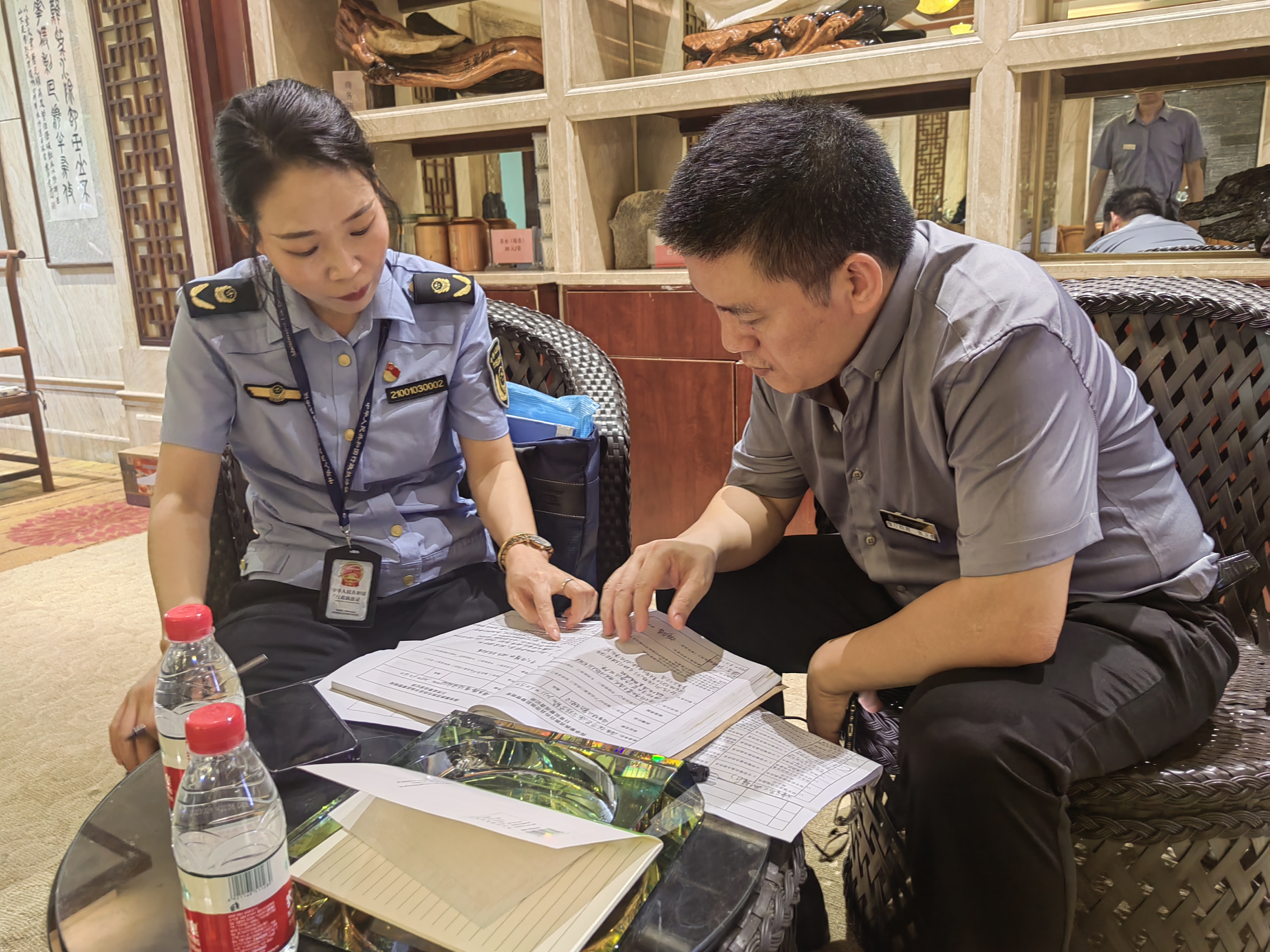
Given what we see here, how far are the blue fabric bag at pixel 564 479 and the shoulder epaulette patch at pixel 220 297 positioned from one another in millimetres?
438

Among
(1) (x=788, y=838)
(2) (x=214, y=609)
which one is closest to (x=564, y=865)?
(1) (x=788, y=838)

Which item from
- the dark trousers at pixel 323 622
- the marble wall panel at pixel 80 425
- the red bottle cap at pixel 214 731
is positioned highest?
the red bottle cap at pixel 214 731

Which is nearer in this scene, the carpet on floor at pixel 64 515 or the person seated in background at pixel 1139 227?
the person seated in background at pixel 1139 227

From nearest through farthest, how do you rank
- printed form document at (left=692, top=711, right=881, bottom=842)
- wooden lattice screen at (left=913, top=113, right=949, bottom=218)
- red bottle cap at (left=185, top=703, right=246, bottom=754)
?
red bottle cap at (left=185, top=703, right=246, bottom=754), printed form document at (left=692, top=711, right=881, bottom=842), wooden lattice screen at (left=913, top=113, right=949, bottom=218)

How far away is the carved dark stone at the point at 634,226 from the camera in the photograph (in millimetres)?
2697

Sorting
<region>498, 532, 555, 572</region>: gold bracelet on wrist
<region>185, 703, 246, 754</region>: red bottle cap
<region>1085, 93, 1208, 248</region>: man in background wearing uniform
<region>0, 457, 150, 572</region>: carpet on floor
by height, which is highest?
<region>1085, 93, 1208, 248</region>: man in background wearing uniform

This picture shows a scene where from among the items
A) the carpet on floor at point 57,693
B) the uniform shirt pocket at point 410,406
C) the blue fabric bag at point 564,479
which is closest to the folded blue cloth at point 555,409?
the blue fabric bag at point 564,479

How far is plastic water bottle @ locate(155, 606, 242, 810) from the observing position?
75cm

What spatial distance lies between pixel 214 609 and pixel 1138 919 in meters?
1.34

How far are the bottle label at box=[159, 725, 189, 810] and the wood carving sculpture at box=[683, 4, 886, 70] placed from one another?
2146 mm

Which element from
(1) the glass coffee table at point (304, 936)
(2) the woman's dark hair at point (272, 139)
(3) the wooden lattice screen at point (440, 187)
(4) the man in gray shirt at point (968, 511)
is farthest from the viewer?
(3) the wooden lattice screen at point (440, 187)

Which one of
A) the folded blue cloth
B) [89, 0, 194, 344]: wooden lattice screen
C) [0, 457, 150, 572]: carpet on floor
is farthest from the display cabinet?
[0, 457, 150, 572]: carpet on floor

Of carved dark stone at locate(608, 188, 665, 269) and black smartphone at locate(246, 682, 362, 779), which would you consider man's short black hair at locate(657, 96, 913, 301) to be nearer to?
black smartphone at locate(246, 682, 362, 779)

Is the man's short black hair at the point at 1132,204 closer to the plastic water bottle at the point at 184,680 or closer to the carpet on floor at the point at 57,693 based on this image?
the plastic water bottle at the point at 184,680
